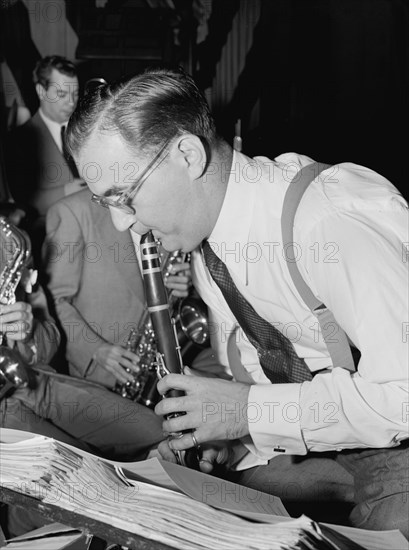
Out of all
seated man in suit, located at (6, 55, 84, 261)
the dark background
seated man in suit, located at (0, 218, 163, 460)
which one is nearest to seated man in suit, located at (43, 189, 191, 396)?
seated man in suit, located at (0, 218, 163, 460)

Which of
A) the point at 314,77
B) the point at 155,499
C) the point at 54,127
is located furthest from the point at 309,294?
the point at 314,77

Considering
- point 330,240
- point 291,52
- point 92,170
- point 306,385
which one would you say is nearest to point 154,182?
point 92,170

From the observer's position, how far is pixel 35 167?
445 centimetres

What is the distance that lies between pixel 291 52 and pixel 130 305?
3.53 metres

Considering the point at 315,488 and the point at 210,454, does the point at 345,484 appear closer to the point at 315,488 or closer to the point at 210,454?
the point at 315,488

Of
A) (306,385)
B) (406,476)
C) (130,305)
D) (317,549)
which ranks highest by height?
(317,549)

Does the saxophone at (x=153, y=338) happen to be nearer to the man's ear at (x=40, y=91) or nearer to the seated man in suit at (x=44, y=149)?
the seated man in suit at (x=44, y=149)

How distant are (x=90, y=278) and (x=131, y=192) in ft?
5.45

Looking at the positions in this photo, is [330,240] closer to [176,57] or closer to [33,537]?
[33,537]

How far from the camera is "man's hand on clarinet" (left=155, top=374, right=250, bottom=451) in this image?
1.59 metres

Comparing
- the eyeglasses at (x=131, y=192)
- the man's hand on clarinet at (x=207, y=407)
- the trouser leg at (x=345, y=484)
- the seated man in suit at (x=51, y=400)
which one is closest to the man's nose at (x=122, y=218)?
the eyeglasses at (x=131, y=192)

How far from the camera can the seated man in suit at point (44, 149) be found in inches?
168

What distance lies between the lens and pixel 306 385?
5.06 feet

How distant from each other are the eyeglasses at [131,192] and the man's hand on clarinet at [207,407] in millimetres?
396
